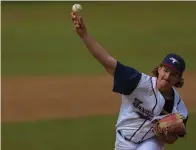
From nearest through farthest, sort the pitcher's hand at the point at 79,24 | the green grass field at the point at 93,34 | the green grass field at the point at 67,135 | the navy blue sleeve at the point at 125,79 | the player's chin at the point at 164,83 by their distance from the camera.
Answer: the pitcher's hand at the point at 79,24
the navy blue sleeve at the point at 125,79
the player's chin at the point at 164,83
the green grass field at the point at 67,135
the green grass field at the point at 93,34

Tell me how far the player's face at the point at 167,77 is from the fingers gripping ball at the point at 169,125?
26cm

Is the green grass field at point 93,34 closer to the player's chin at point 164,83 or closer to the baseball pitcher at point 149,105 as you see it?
the baseball pitcher at point 149,105

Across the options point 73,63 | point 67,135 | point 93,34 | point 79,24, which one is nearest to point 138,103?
point 79,24

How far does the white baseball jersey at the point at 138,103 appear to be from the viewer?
3520 millimetres

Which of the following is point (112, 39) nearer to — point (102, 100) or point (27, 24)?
point (27, 24)

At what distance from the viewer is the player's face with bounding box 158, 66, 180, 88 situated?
365cm

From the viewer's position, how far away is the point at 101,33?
12102 mm

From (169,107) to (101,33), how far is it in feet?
27.6

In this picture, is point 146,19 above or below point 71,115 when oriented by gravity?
above

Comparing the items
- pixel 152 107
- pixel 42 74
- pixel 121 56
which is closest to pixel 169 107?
pixel 152 107

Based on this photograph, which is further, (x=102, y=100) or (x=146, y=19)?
(x=146, y=19)

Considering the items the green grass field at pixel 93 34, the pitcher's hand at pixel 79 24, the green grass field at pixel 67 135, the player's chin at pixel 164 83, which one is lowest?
A: the green grass field at pixel 67 135

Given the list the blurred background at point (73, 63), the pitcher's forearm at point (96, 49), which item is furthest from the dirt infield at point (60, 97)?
the pitcher's forearm at point (96, 49)

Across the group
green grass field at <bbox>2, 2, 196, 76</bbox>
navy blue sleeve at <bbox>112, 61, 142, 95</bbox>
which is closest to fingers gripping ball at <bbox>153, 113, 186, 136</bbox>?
navy blue sleeve at <bbox>112, 61, 142, 95</bbox>
